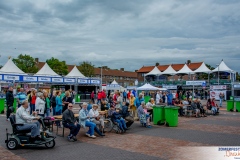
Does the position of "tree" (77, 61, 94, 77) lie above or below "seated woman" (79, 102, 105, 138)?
above

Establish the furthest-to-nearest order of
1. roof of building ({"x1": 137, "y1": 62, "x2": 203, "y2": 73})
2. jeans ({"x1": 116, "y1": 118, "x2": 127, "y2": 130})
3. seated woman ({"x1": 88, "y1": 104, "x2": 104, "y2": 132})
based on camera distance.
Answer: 1. roof of building ({"x1": 137, "y1": 62, "x2": 203, "y2": 73})
2. jeans ({"x1": 116, "y1": 118, "x2": 127, "y2": 130})
3. seated woman ({"x1": 88, "y1": 104, "x2": 104, "y2": 132})

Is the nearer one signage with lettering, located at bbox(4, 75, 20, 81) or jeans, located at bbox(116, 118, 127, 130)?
jeans, located at bbox(116, 118, 127, 130)

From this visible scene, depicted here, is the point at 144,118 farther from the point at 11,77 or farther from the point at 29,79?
the point at 29,79

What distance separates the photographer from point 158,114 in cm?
1442

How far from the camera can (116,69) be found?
12438 cm

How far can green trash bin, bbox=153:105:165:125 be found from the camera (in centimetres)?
1434

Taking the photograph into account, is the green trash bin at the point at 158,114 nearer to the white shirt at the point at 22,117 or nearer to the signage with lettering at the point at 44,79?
the white shirt at the point at 22,117

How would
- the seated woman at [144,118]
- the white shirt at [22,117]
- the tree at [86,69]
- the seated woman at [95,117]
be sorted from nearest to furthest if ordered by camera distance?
the white shirt at [22,117] → the seated woman at [95,117] → the seated woman at [144,118] → the tree at [86,69]

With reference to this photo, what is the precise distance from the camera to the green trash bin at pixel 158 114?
14336 mm

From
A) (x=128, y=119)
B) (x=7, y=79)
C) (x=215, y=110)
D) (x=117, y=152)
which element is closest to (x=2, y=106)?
(x=7, y=79)

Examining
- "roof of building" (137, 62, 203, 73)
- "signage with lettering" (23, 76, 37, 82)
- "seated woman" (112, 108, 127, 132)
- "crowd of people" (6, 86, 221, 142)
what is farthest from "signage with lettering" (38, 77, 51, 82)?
"roof of building" (137, 62, 203, 73)

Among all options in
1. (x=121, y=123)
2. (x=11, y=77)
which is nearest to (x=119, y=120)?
(x=121, y=123)

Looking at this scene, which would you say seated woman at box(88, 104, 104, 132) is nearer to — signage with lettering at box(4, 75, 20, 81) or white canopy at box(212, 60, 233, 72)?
signage with lettering at box(4, 75, 20, 81)

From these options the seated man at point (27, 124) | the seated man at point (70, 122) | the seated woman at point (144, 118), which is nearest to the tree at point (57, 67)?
the seated woman at point (144, 118)
